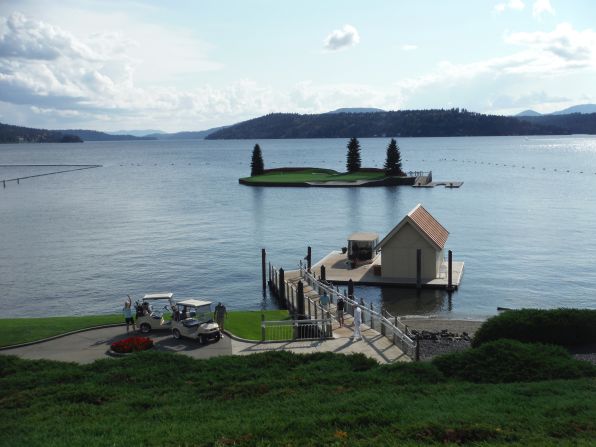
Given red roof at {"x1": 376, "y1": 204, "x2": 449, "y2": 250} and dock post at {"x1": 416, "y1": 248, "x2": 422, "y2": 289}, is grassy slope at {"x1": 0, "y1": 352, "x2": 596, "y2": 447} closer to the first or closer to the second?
red roof at {"x1": 376, "y1": 204, "x2": 449, "y2": 250}

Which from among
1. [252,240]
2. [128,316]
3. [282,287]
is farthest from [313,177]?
[128,316]

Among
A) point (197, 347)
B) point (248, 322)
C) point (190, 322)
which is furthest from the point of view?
point (248, 322)

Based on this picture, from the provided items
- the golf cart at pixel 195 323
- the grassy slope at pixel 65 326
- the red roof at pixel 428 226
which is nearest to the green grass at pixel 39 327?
the grassy slope at pixel 65 326

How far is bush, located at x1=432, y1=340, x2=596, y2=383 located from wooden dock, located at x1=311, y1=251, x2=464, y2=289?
24.4 meters

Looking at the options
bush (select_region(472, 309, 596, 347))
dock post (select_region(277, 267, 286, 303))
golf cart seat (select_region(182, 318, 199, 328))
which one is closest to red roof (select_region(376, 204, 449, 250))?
dock post (select_region(277, 267, 286, 303))

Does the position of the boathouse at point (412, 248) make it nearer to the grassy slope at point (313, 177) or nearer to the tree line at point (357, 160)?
the tree line at point (357, 160)

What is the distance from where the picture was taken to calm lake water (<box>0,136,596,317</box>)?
147 ft

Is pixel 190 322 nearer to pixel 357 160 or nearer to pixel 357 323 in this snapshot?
pixel 357 323

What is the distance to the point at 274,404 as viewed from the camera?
16203 millimetres

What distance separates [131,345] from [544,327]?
52.8 feet

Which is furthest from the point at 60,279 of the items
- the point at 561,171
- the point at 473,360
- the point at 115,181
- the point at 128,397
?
the point at 561,171

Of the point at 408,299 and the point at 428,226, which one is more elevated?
the point at 428,226

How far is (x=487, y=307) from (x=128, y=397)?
29.3 meters

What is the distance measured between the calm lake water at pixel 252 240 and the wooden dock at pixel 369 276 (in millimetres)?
993
